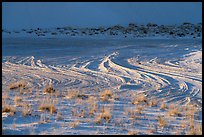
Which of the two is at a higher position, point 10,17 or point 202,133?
point 10,17

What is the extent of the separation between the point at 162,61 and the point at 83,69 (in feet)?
12.8

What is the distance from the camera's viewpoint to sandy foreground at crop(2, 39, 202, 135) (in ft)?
22.8

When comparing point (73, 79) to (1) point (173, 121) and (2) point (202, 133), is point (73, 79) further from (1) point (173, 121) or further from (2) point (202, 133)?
(2) point (202, 133)

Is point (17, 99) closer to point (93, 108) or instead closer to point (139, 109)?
point (93, 108)

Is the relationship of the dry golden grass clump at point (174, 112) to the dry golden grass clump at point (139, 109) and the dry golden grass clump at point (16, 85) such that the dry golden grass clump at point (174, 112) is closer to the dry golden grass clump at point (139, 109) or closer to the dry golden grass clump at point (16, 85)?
the dry golden grass clump at point (139, 109)

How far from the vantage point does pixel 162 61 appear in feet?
54.7

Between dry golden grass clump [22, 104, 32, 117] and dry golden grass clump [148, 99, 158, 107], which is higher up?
dry golden grass clump [148, 99, 158, 107]

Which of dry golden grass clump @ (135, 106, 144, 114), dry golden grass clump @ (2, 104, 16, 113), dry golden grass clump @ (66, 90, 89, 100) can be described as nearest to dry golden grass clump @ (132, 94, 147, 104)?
dry golden grass clump @ (135, 106, 144, 114)

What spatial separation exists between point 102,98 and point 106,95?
35 centimetres

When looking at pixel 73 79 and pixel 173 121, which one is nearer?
pixel 173 121

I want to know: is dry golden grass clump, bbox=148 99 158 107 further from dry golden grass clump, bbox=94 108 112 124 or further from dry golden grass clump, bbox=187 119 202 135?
dry golden grass clump, bbox=187 119 202 135

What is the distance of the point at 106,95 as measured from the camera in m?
9.35

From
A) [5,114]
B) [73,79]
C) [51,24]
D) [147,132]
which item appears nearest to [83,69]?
[73,79]

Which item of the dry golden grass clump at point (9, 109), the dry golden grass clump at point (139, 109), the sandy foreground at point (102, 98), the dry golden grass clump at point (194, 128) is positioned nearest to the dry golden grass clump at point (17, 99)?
the sandy foreground at point (102, 98)
